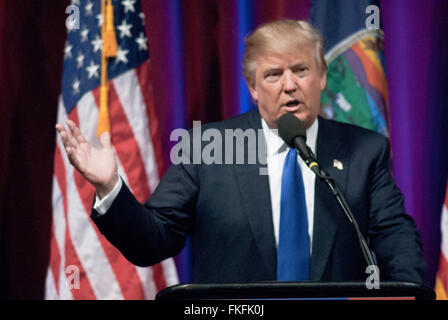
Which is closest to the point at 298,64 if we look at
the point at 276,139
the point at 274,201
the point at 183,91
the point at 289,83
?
the point at 289,83

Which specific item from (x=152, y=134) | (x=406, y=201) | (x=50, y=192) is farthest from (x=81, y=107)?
(x=406, y=201)

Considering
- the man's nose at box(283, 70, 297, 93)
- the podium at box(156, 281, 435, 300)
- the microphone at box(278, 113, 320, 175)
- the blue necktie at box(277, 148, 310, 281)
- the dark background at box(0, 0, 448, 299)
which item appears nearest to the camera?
the podium at box(156, 281, 435, 300)

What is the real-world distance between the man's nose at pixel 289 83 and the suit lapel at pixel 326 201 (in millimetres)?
217

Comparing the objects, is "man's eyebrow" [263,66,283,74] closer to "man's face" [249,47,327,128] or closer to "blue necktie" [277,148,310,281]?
"man's face" [249,47,327,128]

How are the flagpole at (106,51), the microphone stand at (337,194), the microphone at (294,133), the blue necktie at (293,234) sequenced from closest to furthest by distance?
1. the microphone stand at (337,194)
2. the microphone at (294,133)
3. the blue necktie at (293,234)
4. the flagpole at (106,51)

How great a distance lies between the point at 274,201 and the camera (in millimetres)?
2008

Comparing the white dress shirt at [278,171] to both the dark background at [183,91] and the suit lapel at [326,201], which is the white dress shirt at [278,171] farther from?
the dark background at [183,91]

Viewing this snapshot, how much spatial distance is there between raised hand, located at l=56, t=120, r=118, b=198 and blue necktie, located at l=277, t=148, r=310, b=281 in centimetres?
52

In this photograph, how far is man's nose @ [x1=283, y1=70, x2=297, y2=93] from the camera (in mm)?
2004

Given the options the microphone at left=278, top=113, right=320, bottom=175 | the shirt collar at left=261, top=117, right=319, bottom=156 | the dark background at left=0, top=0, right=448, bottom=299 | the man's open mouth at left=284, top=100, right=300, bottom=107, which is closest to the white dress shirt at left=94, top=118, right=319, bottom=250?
the shirt collar at left=261, top=117, right=319, bottom=156

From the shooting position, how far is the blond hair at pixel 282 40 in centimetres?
204

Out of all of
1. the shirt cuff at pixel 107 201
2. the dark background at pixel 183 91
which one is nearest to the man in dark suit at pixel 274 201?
the shirt cuff at pixel 107 201

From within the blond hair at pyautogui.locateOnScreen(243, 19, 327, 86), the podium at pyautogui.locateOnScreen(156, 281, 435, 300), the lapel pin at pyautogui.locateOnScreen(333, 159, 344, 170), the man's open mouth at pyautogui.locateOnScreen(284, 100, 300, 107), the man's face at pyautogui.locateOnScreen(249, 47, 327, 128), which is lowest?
the podium at pyautogui.locateOnScreen(156, 281, 435, 300)
